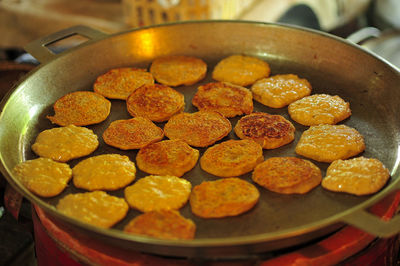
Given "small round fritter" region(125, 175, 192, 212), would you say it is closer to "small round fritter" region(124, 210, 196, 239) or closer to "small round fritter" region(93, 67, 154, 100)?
"small round fritter" region(124, 210, 196, 239)

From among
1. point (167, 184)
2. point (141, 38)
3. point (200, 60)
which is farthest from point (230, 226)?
point (141, 38)

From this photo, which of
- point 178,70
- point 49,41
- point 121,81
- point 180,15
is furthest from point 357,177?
point 180,15

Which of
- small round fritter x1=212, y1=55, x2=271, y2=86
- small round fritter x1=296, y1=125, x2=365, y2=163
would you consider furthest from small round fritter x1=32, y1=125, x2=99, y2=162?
small round fritter x1=296, y1=125, x2=365, y2=163

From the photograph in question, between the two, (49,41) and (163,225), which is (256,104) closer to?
(163,225)

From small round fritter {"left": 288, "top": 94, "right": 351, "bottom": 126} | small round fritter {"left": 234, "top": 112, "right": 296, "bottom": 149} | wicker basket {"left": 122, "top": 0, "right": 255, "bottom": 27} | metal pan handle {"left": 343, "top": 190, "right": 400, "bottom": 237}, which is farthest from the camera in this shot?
wicker basket {"left": 122, "top": 0, "right": 255, "bottom": 27}

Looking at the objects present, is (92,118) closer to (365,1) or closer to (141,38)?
(141,38)

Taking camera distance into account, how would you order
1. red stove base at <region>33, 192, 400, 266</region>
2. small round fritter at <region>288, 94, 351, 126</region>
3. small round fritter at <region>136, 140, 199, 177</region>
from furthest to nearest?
1. small round fritter at <region>288, 94, 351, 126</region>
2. small round fritter at <region>136, 140, 199, 177</region>
3. red stove base at <region>33, 192, 400, 266</region>
